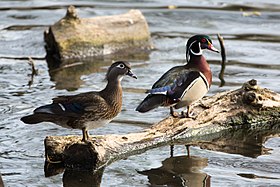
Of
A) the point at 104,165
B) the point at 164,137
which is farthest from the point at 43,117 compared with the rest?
the point at 164,137

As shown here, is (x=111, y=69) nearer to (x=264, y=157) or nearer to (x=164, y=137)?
(x=164, y=137)

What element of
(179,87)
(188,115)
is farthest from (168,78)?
(188,115)

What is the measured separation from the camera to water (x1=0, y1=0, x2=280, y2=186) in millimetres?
8992

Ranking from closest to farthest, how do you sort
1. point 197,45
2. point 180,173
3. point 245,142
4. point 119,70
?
point 180,173 → point 119,70 → point 245,142 → point 197,45

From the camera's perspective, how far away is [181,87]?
9.98m

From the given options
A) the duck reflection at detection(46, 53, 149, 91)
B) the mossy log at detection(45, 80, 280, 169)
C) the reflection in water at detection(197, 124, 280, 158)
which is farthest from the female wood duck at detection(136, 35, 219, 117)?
the duck reflection at detection(46, 53, 149, 91)

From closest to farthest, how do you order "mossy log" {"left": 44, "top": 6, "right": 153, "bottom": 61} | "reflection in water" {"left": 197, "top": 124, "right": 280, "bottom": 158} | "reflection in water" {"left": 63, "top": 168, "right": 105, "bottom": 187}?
"reflection in water" {"left": 63, "top": 168, "right": 105, "bottom": 187}
"reflection in water" {"left": 197, "top": 124, "right": 280, "bottom": 158}
"mossy log" {"left": 44, "top": 6, "right": 153, "bottom": 61}

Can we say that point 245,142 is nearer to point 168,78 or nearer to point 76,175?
point 168,78

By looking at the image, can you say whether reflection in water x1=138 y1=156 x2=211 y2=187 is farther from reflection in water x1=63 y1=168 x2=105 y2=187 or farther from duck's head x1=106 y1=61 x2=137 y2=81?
duck's head x1=106 y1=61 x2=137 y2=81

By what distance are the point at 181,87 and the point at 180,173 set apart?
4.01 ft

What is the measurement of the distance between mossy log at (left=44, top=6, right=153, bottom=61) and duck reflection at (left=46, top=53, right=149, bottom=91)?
0.57 feet

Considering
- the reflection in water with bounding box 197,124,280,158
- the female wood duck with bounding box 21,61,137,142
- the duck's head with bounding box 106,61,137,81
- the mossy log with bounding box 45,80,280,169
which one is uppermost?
the duck's head with bounding box 106,61,137,81

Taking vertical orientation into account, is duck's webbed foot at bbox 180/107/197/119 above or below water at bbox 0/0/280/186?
above

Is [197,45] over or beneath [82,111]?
over
